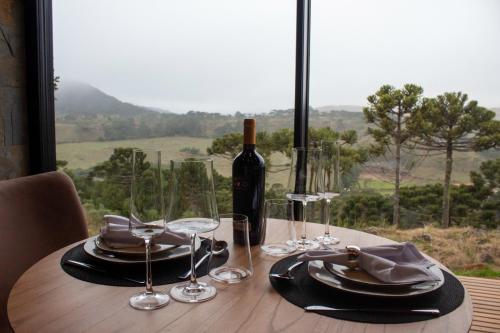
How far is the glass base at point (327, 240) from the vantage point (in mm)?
1319

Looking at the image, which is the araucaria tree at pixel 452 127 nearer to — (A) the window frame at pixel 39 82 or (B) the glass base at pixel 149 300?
(B) the glass base at pixel 149 300

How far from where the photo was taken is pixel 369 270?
3.11 ft

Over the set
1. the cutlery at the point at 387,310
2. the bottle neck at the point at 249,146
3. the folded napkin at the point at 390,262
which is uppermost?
the bottle neck at the point at 249,146

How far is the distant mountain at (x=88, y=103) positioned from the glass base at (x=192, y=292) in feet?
6.48

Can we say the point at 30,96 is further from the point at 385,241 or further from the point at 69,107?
the point at 385,241

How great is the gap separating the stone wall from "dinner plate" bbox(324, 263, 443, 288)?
2.12 metres

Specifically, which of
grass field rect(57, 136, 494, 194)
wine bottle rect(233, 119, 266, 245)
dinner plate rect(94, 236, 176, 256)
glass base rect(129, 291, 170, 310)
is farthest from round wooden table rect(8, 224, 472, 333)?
grass field rect(57, 136, 494, 194)

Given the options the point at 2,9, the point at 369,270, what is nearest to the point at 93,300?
the point at 369,270

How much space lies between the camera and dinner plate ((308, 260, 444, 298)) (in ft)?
2.87

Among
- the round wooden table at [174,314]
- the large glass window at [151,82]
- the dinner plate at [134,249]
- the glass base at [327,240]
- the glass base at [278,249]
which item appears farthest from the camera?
the large glass window at [151,82]

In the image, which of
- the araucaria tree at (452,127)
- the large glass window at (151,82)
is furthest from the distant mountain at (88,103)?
the araucaria tree at (452,127)

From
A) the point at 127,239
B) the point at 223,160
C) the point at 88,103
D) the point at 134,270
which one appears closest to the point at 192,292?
the point at 134,270

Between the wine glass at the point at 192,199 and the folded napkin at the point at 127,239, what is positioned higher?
the wine glass at the point at 192,199

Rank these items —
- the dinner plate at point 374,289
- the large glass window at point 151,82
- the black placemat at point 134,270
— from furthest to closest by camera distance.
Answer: the large glass window at point 151,82 → the black placemat at point 134,270 → the dinner plate at point 374,289
